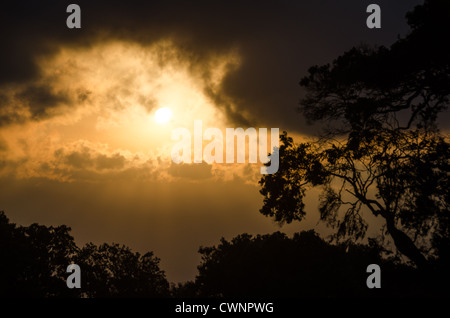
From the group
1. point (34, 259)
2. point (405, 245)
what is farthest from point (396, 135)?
point (34, 259)

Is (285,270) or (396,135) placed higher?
(396,135)

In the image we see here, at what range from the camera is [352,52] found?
60.2 feet

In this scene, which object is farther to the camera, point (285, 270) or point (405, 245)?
point (285, 270)

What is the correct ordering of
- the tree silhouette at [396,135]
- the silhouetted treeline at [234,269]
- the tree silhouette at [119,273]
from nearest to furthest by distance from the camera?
the tree silhouette at [396,135], the silhouetted treeline at [234,269], the tree silhouette at [119,273]

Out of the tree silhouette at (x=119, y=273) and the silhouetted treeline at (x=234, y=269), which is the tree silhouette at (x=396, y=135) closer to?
the silhouetted treeline at (x=234, y=269)

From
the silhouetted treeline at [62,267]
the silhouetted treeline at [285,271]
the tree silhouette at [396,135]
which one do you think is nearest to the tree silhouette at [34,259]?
the silhouetted treeline at [62,267]

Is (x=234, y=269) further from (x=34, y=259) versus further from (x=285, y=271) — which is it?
(x=34, y=259)

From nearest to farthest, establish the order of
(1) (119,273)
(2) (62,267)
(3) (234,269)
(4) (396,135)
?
(4) (396,135)
(3) (234,269)
(2) (62,267)
(1) (119,273)

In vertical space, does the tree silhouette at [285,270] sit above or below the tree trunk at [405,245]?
below

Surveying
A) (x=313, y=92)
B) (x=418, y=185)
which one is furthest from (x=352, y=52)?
(x=418, y=185)

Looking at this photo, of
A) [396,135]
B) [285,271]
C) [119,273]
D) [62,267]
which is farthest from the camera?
[119,273]

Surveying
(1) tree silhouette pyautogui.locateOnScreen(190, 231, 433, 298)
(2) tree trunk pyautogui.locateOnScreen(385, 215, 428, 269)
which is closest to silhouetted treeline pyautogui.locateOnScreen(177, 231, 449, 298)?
(1) tree silhouette pyautogui.locateOnScreen(190, 231, 433, 298)

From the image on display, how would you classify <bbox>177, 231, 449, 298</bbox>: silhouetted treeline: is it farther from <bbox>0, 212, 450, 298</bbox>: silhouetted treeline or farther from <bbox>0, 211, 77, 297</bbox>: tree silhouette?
<bbox>0, 211, 77, 297</bbox>: tree silhouette

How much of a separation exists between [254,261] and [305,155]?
823 inches
